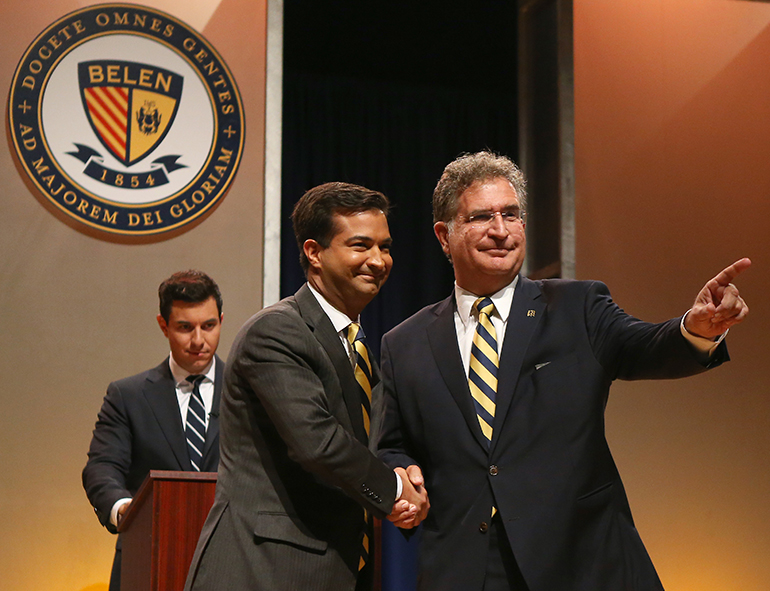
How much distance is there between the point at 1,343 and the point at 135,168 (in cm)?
106

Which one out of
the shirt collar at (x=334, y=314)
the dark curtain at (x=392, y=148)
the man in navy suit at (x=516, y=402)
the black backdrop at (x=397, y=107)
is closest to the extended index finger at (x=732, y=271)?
the man in navy suit at (x=516, y=402)

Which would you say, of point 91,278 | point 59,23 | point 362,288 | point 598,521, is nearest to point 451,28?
point 59,23

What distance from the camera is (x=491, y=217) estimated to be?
2590mm

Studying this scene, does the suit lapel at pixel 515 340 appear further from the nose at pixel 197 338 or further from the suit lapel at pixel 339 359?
the nose at pixel 197 338

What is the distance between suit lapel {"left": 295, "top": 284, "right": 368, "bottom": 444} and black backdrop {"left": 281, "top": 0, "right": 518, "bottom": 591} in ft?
12.1

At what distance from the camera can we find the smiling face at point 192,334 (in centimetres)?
366

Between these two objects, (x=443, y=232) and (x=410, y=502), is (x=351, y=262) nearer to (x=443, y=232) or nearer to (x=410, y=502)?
(x=443, y=232)

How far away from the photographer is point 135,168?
4543mm

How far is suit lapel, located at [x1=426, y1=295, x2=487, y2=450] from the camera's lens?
7.73 ft

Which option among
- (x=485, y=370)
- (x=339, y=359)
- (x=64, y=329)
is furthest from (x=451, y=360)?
(x=64, y=329)

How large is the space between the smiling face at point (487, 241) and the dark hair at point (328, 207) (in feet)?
0.89

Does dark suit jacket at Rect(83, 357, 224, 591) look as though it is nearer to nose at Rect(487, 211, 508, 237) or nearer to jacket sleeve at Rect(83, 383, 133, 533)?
jacket sleeve at Rect(83, 383, 133, 533)

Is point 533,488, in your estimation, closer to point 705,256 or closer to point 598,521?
point 598,521

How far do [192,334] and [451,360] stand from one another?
5.08ft
